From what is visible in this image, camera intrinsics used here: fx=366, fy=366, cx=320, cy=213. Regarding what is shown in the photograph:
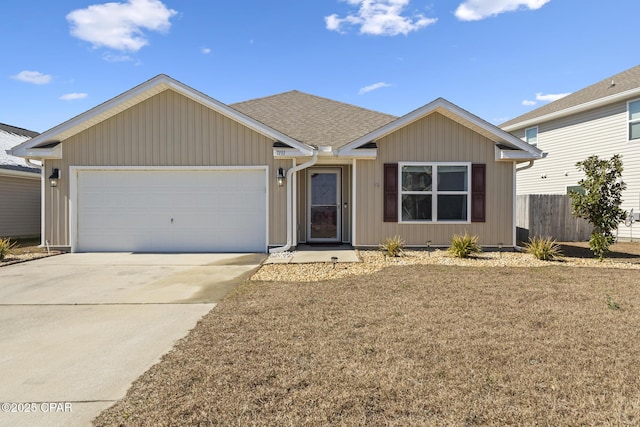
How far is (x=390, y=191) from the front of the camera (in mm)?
9859

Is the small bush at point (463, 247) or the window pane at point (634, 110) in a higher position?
the window pane at point (634, 110)

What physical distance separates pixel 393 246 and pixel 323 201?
3.10 meters

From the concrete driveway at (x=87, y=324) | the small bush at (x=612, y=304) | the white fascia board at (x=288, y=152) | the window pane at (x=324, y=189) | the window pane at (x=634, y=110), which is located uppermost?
the window pane at (x=634, y=110)

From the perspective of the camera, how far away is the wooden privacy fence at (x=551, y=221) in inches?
495

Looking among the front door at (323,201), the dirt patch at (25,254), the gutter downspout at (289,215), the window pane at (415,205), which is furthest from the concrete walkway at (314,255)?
the dirt patch at (25,254)

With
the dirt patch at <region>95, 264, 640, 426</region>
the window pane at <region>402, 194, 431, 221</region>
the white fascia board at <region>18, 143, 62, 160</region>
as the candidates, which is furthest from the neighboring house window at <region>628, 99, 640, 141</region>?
the white fascia board at <region>18, 143, 62, 160</region>

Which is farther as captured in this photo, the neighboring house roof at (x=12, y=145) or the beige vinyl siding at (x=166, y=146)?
the neighboring house roof at (x=12, y=145)

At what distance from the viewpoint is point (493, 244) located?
10016 mm

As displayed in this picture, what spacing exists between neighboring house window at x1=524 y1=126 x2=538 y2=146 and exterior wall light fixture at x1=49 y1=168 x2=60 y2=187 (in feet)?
59.8

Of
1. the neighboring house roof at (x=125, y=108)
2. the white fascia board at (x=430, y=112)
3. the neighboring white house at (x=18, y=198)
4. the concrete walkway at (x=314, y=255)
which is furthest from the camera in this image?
the neighboring white house at (x=18, y=198)

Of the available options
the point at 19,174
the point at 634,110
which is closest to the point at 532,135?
the point at 634,110

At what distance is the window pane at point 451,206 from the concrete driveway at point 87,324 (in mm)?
5142

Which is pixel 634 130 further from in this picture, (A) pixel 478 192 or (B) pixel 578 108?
(A) pixel 478 192

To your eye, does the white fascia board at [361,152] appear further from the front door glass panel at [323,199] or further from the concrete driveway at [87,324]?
the concrete driveway at [87,324]
